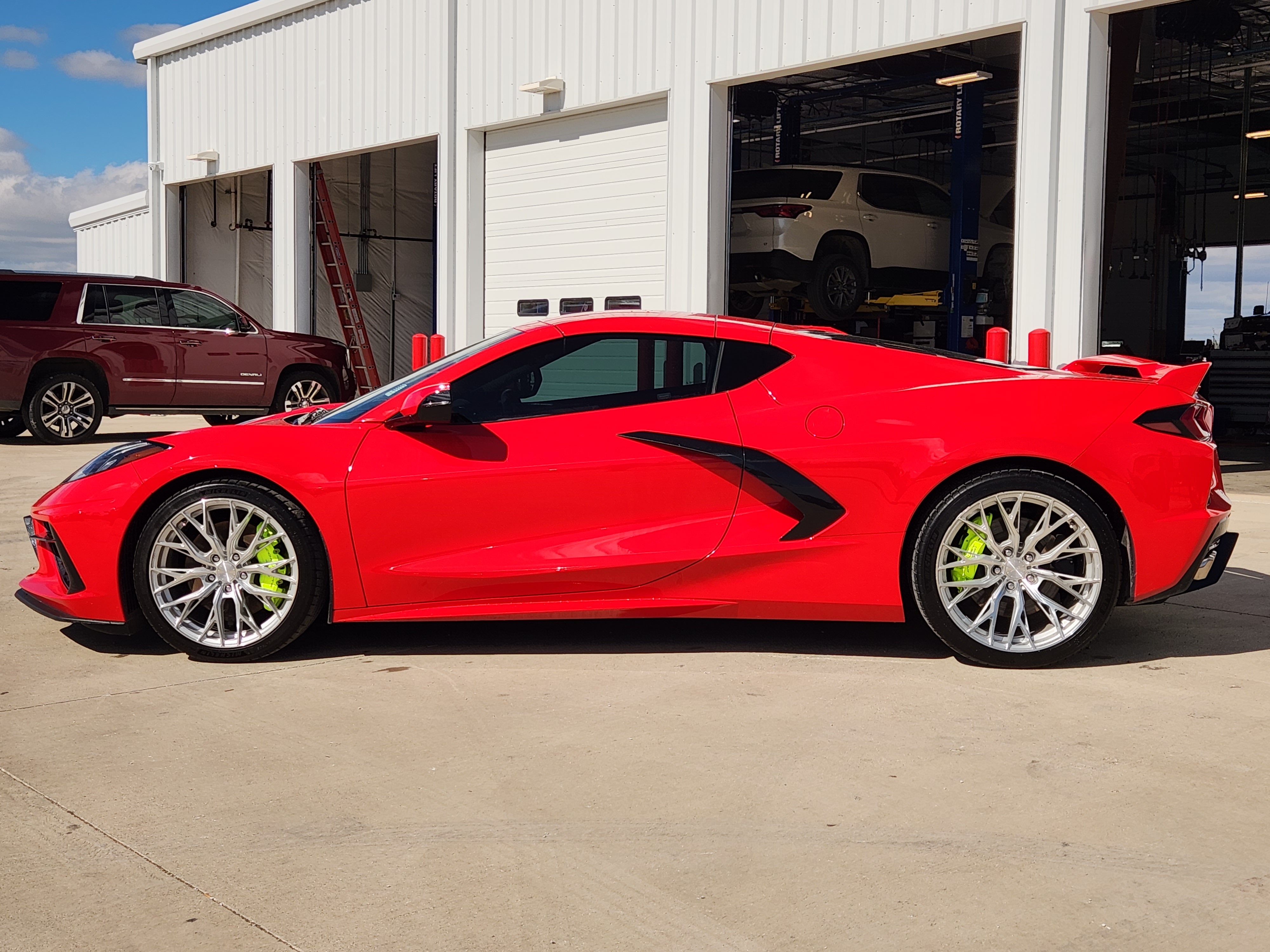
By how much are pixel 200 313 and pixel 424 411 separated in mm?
11491

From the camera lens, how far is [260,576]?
16.0ft

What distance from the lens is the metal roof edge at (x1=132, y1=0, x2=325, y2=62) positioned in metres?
19.2

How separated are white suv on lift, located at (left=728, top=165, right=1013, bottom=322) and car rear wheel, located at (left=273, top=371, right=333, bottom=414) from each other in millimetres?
5114

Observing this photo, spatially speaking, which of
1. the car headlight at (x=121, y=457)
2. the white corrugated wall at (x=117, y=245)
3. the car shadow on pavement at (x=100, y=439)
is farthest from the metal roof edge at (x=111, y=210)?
the car headlight at (x=121, y=457)

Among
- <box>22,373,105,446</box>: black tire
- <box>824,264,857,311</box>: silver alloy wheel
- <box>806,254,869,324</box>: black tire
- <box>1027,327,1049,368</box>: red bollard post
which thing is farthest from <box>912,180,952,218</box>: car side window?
<box>22,373,105,446</box>: black tire

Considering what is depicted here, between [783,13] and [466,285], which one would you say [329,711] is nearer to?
[783,13]

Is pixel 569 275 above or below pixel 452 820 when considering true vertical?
above

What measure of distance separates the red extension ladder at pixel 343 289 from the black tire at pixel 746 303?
7.11 m

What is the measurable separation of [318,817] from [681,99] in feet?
36.0

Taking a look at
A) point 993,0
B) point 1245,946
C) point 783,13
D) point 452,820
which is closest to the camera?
point 1245,946

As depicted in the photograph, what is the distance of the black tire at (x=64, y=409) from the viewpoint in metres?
14.4

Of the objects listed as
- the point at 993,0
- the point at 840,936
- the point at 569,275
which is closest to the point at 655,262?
the point at 569,275

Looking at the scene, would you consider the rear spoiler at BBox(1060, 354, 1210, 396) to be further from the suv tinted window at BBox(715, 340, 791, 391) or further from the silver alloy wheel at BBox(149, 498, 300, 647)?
the silver alloy wheel at BBox(149, 498, 300, 647)

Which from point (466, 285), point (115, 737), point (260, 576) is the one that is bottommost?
point (115, 737)
